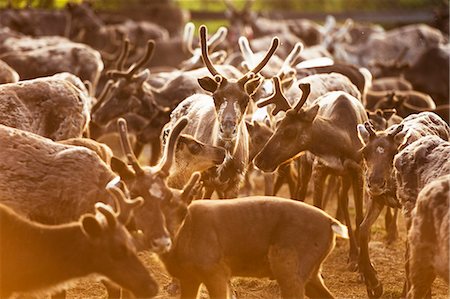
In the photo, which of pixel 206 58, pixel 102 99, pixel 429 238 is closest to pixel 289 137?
pixel 206 58

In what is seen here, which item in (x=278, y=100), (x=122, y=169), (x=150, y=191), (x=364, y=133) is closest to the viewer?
(x=150, y=191)

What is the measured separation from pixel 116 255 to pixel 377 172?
2928mm

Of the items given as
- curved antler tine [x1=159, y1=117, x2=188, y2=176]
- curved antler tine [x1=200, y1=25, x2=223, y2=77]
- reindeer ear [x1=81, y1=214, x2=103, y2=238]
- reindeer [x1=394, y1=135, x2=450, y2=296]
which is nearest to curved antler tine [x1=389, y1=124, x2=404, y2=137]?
reindeer [x1=394, y1=135, x2=450, y2=296]

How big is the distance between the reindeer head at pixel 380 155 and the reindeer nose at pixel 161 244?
255 cm

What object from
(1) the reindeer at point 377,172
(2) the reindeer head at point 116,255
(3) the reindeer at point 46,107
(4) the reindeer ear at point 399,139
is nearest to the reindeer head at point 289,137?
(1) the reindeer at point 377,172

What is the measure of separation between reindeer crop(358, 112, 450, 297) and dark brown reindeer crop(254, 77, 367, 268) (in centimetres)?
58

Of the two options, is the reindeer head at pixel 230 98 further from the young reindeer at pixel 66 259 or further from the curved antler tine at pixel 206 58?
the young reindeer at pixel 66 259

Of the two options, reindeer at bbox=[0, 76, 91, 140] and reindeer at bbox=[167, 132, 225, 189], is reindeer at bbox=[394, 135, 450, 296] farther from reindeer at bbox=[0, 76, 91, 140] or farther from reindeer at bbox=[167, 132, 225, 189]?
reindeer at bbox=[0, 76, 91, 140]

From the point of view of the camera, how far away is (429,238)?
24.8ft

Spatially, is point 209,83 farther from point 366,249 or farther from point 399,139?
point 366,249

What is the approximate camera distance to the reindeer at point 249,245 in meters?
7.52

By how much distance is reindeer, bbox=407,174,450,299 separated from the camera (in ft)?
Answer: 24.2

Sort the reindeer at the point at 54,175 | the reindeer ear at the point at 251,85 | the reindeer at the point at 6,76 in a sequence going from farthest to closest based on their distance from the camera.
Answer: the reindeer at the point at 6,76 < the reindeer ear at the point at 251,85 < the reindeer at the point at 54,175

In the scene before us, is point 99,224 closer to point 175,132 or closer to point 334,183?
point 175,132
